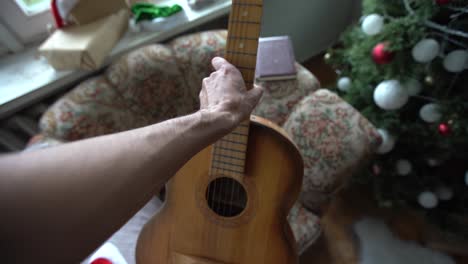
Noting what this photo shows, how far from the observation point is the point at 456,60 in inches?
28.9

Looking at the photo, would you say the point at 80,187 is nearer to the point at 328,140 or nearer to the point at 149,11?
the point at 328,140

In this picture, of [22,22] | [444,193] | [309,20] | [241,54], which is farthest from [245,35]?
[309,20]

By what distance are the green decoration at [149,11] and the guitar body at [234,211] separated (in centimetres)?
68

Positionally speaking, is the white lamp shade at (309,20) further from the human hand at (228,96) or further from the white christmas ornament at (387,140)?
the human hand at (228,96)

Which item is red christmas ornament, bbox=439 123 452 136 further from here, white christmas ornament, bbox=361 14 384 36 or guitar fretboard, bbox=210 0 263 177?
guitar fretboard, bbox=210 0 263 177

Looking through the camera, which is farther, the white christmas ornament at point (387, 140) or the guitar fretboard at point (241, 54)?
the white christmas ornament at point (387, 140)

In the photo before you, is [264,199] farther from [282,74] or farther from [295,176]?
[282,74]

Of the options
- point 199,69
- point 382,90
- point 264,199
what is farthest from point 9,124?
point 382,90

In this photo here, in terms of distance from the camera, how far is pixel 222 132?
47cm

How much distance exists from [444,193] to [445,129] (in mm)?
385

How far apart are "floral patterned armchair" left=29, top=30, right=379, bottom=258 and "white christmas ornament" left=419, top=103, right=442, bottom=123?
0.20 meters

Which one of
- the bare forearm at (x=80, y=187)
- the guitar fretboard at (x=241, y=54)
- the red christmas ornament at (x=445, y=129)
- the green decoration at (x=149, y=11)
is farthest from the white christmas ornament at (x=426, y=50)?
the green decoration at (x=149, y=11)

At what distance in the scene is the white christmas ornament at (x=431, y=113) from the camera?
844 mm

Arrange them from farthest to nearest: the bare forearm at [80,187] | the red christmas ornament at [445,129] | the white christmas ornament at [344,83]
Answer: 1. the white christmas ornament at [344,83]
2. the red christmas ornament at [445,129]
3. the bare forearm at [80,187]
